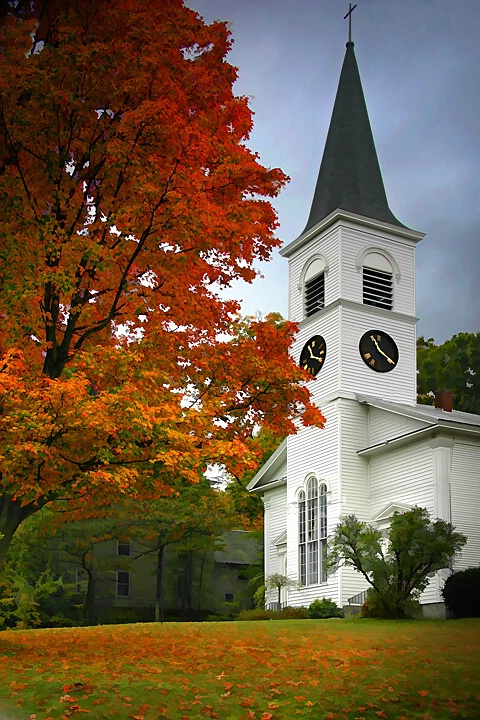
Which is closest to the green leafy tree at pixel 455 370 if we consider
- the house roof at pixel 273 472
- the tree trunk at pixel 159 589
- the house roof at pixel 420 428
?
the house roof at pixel 273 472

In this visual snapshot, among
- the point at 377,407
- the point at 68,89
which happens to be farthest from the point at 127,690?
the point at 377,407

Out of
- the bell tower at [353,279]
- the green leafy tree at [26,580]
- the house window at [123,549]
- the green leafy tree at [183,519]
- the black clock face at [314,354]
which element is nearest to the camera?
the green leafy tree at [26,580]

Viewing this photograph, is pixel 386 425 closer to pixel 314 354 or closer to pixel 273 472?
pixel 314 354

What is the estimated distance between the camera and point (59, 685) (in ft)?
32.0

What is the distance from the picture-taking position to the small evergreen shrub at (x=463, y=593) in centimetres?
2191

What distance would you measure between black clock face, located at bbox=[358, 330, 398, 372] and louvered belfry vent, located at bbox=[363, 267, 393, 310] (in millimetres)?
1270

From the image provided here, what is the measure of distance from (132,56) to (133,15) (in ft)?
2.08

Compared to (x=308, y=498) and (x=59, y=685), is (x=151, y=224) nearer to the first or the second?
(x=59, y=685)

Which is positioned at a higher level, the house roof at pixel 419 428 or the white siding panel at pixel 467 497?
the house roof at pixel 419 428

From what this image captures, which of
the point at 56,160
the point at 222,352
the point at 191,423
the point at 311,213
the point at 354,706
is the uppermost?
the point at 311,213

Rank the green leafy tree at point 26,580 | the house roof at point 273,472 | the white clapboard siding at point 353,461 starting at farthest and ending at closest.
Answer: the house roof at point 273,472
the green leafy tree at point 26,580
the white clapboard siding at point 353,461

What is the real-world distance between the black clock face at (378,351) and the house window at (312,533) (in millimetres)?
4469

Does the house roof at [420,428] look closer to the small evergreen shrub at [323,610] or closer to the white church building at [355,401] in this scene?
the white church building at [355,401]

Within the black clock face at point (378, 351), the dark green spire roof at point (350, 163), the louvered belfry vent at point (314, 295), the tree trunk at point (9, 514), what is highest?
the dark green spire roof at point (350, 163)
